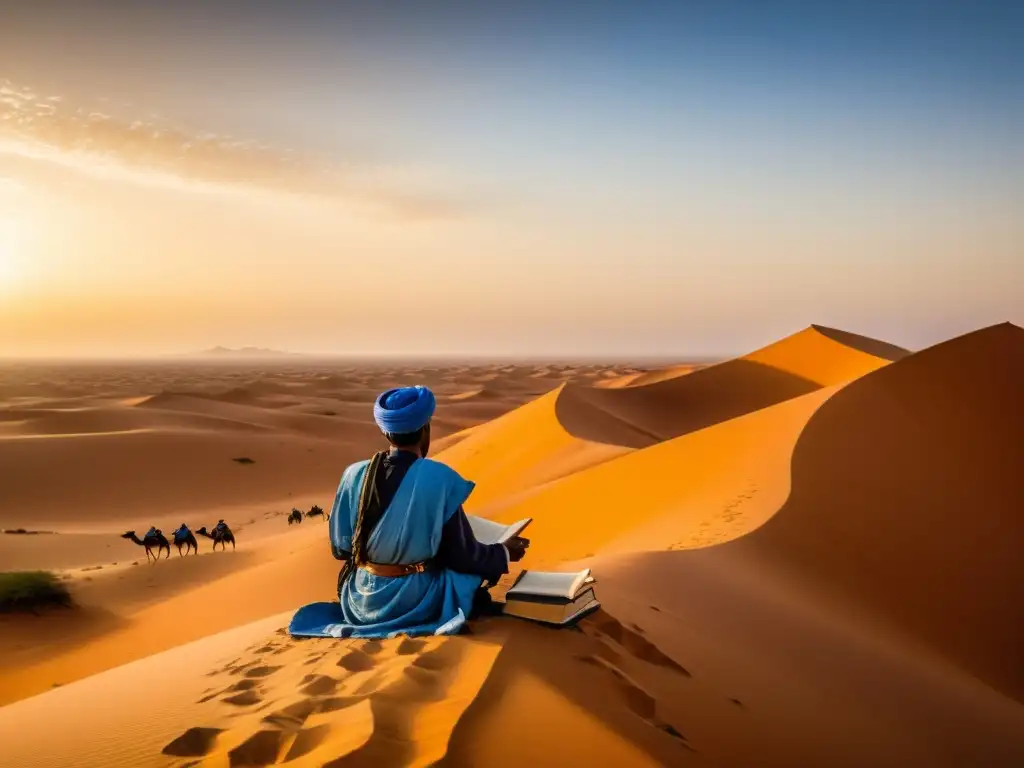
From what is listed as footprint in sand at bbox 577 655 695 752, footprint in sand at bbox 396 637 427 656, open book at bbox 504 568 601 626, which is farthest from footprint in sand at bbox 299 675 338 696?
footprint in sand at bbox 577 655 695 752

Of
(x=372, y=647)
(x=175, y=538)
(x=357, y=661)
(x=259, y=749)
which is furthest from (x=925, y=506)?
(x=175, y=538)

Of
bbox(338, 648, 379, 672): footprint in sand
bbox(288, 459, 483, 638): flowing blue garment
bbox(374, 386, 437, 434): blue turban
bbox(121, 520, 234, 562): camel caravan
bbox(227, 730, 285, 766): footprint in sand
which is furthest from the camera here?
bbox(121, 520, 234, 562): camel caravan

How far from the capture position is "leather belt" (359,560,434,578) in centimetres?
374

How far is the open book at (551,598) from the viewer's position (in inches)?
144

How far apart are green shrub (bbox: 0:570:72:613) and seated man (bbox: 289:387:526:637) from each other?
9.11 metres

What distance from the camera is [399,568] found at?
375 cm

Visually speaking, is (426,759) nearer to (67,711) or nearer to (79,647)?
(67,711)

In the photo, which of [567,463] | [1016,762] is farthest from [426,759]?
[567,463]

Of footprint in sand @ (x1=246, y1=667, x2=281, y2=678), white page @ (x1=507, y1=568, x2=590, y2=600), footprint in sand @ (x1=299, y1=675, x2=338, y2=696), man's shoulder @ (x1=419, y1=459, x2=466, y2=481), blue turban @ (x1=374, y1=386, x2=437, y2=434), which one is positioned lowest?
footprint in sand @ (x1=246, y1=667, x2=281, y2=678)

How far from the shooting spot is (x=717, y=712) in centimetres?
349

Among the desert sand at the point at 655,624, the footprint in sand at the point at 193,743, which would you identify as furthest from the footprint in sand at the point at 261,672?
the footprint in sand at the point at 193,743

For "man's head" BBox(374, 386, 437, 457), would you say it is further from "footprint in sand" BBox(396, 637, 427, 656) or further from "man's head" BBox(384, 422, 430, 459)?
"footprint in sand" BBox(396, 637, 427, 656)

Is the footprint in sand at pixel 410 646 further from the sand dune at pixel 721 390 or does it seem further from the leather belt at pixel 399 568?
the sand dune at pixel 721 390

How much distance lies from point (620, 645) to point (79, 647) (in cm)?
877
